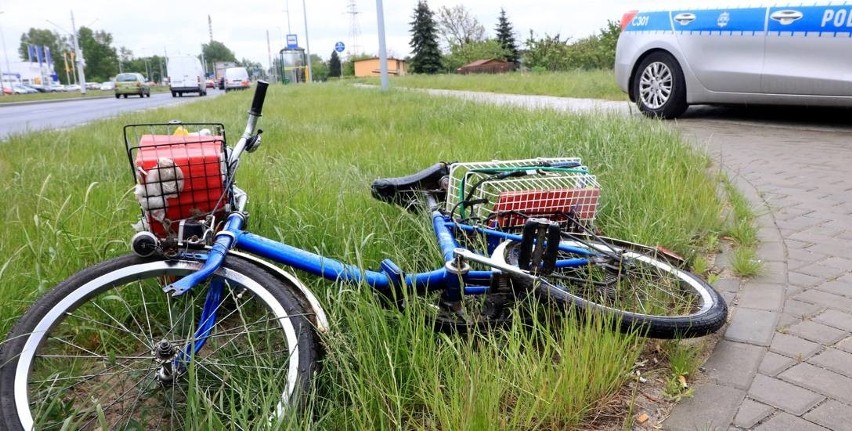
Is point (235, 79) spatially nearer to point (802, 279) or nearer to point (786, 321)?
point (802, 279)

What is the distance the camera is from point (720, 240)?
11.3ft

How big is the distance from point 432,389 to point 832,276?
213 centimetres

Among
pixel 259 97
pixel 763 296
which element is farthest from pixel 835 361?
pixel 259 97

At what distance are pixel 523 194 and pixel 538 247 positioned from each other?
64 centimetres

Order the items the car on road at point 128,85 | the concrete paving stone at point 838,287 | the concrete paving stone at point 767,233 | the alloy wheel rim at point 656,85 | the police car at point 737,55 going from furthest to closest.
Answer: the car on road at point 128,85 < the alloy wheel rim at point 656,85 < the police car at point 737,55 < the concrete paving stone at point 767,233 < the concrete paving stone at point 838,287

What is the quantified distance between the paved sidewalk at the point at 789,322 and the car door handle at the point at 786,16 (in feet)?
6.26

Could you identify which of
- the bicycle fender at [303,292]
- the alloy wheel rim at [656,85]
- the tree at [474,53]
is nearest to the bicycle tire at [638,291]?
the bicycle fender at [303,292]

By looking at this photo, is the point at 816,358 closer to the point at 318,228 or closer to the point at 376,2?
the point at 318,228

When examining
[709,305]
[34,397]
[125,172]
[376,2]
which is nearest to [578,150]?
[709,305]

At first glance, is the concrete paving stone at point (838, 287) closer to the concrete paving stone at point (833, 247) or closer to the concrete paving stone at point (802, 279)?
the concrete paving stone at point (802, 279)

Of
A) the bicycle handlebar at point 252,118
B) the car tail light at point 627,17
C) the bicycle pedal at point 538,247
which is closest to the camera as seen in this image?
the bicycle pedal at point 538,247

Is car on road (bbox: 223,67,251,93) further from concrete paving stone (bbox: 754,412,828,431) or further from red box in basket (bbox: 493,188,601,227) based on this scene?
concrete paving stone (bbox: 754,412,828,431)

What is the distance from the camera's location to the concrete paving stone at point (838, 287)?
2.73 meters

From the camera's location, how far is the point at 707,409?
195 cm
